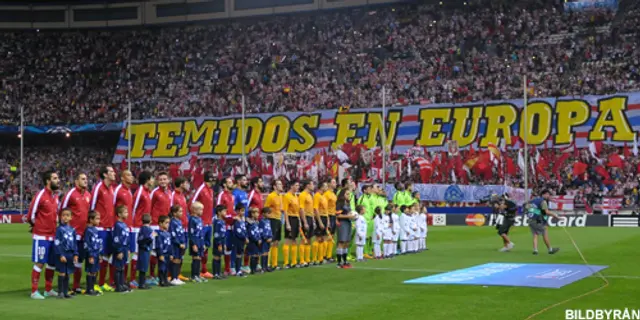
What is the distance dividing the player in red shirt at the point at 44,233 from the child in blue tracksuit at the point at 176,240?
9.11ft

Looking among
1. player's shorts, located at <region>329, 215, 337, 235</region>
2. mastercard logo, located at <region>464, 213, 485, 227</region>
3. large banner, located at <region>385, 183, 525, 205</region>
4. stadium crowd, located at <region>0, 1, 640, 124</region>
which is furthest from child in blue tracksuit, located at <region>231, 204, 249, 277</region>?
stadium crowd, located at <region>0, 1, 640, 124</region>

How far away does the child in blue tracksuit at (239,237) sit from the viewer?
20.9 meters

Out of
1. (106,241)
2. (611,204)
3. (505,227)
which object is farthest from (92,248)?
(611,204)

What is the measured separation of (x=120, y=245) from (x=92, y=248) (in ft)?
2.44

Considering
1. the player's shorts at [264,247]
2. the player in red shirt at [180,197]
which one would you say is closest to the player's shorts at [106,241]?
the player in red shirt at [180,197]

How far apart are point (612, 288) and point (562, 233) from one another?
Result: 19806 millimetres

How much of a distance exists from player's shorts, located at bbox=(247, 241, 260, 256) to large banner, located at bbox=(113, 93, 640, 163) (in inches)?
1162

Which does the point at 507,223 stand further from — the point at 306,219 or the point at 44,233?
the point at 44,233

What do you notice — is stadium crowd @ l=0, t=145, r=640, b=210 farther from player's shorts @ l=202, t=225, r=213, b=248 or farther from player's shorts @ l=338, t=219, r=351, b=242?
player's shorts @ l=202, t=225, r=213, b=248

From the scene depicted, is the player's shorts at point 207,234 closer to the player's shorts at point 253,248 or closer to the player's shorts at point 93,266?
the player's shorts at point 253,248

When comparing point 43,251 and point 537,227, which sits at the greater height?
point 43,251

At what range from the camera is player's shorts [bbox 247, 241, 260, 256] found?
21.2 metres

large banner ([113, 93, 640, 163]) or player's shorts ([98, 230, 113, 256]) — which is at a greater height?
large banner ([113, 93, 640, 163])

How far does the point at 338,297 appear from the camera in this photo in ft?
53.0
